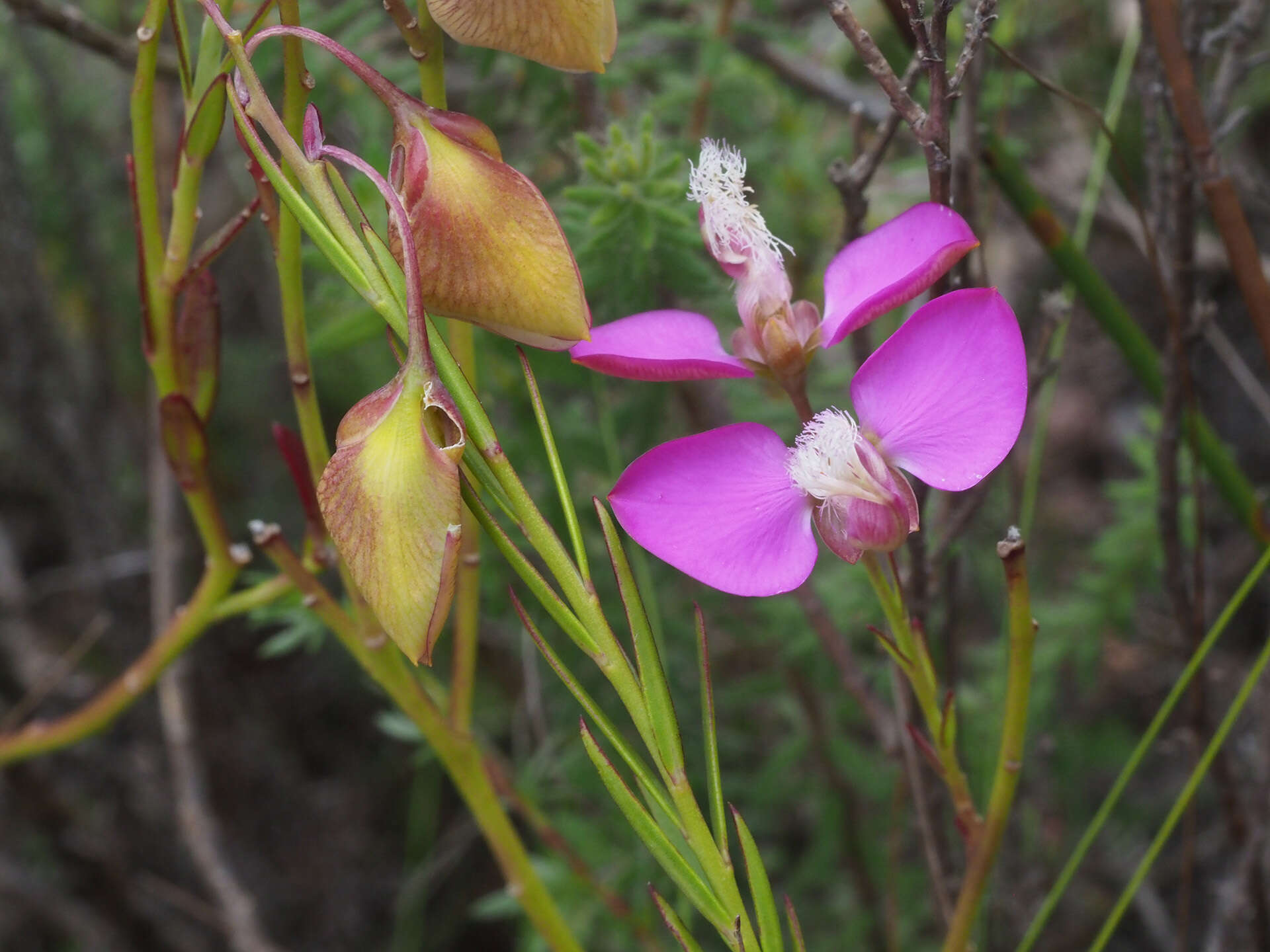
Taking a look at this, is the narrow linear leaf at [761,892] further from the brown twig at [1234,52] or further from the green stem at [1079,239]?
the brown twig at [1234,52]

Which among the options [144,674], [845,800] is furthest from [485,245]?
[845,800]

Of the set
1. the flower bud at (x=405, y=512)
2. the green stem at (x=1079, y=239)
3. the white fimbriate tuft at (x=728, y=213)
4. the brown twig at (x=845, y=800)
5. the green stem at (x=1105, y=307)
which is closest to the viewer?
the flower bud at (x=405, y=512)

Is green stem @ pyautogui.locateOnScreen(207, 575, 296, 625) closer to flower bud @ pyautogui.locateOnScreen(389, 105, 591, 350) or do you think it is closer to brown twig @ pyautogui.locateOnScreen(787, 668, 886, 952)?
flower bud @ pyautogui.locateOnScreen(389, 105, 591, 350)

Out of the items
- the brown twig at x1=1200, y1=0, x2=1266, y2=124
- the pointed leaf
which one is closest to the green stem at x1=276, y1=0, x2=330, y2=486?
the pointed leaf

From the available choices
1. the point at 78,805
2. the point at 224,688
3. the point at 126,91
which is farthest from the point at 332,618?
the point at 126,91

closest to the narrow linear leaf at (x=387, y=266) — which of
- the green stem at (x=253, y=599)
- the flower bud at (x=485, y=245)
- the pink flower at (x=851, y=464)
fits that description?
the flower bud at (x=485, y=245)

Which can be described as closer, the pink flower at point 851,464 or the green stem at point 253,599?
the pink flower at point 851,464

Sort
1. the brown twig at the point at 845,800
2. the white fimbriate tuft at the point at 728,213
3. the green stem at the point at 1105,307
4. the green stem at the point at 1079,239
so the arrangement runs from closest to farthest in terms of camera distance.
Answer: the white fimbriate tuft at the point at 728,213, the green stem at the point at 1105,307, the green stem at the point at 1079,239, the brown twig at the point at 845,800

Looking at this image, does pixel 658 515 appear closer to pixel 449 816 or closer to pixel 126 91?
pixel 449 816
